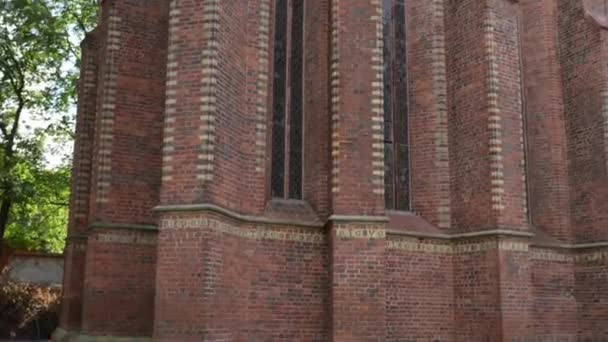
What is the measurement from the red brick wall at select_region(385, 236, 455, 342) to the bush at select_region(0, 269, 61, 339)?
13607mm

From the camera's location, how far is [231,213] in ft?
30.3

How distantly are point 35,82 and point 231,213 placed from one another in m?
17.1

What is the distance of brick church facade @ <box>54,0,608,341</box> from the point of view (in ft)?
30.0

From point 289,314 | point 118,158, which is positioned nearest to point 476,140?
point 289,314

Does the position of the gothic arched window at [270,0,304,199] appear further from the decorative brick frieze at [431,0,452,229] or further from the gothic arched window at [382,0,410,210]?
the decorative brick frieze at [431,0,452,229]

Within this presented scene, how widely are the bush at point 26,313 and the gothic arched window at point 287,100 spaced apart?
42.6 feet

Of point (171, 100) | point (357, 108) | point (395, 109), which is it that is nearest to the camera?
point (171, 100)

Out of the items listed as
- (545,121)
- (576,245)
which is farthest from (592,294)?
(545,121)

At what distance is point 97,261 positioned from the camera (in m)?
10.2

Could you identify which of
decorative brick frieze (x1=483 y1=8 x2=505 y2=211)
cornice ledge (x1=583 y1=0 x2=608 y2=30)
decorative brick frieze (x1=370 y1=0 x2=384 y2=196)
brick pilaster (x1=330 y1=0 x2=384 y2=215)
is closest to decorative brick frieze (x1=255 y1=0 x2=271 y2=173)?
brick pilaster (x1=330 y1=0 x2=384 y2=215)

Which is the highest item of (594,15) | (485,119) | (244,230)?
(594,15)

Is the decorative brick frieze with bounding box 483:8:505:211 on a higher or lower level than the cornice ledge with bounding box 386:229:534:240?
higher

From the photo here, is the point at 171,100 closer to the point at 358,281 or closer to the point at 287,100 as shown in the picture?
the point at 287,100

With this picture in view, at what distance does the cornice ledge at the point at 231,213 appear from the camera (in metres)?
8.59
